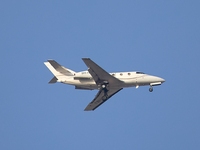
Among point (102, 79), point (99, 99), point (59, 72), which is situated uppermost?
point (59, 72)

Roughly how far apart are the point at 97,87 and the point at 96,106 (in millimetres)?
7037

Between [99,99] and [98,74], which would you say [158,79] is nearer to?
[98,74]

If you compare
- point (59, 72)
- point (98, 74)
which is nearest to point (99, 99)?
point (98, 74)

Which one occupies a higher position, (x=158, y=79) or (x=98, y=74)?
(x=98, y=74)

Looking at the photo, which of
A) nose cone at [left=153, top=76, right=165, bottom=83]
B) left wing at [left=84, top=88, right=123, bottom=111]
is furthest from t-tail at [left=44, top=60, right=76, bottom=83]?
nose cone at [left=153, top=76, right=165, bottom=83]

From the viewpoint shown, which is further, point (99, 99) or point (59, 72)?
point (99, 99)

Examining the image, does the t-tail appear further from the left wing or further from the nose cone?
the nose cone

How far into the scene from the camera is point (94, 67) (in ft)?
177

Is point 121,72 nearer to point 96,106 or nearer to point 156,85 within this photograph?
point 156,85

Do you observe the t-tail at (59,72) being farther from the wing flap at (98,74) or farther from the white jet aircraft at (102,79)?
the wing flap at (98,74)

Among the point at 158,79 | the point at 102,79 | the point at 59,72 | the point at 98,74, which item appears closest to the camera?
the point at 98,74

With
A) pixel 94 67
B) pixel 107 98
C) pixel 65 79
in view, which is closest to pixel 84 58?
pixel 94 67

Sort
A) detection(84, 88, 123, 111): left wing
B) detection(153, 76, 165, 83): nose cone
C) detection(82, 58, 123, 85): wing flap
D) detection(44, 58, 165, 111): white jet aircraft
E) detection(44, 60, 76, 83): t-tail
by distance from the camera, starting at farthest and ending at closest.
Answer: detection(84, 88, 123, 111): left wing → detection(44, 60, 76, 83): t-tail → detection(153, 76, 165, 83): nose cone → detection(44, 58, 165, 111): white jet aircraft → detection(82, 58, 123, 85): wing flap

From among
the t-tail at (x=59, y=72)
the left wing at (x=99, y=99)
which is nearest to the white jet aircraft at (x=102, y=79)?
the t-tail at (x=59, y=72)
